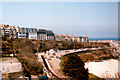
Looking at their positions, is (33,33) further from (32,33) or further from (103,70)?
(103,70)

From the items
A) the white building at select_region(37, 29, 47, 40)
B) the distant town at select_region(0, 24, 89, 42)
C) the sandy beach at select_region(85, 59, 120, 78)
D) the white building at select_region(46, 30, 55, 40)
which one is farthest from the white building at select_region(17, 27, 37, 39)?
the sandy beach at select_region(85, 59, 120, 78)

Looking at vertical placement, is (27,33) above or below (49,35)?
above

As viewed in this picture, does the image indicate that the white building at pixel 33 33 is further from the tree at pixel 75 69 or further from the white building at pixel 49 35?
the tree at pixel 75 69

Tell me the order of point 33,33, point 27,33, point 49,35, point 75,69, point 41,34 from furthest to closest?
point 49,35 → point 41,34 → point 33,33 → point 27,33 → point 75,69

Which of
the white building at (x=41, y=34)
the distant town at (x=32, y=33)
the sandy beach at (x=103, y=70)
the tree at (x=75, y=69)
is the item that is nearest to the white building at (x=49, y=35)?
the distant town at (x=32, y=33)

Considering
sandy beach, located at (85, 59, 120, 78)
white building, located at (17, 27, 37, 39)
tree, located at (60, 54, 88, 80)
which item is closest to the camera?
tree, located at (60, 54, 88, 80)

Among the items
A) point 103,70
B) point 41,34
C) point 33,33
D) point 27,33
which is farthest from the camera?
point 41,34

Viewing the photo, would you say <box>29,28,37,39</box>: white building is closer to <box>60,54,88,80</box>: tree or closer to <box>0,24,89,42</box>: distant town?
<box>0,24,89,42</box>: distant town

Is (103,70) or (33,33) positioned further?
(33,33)

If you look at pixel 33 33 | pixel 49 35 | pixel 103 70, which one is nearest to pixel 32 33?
pixel 33 33

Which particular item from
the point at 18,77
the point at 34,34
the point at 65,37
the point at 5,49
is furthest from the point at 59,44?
the point at 18,77

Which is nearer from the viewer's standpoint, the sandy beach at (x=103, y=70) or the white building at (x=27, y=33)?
the sandy beach at (x=103, y=70)

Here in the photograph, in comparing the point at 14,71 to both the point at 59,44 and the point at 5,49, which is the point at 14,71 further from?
the point at 59,44
